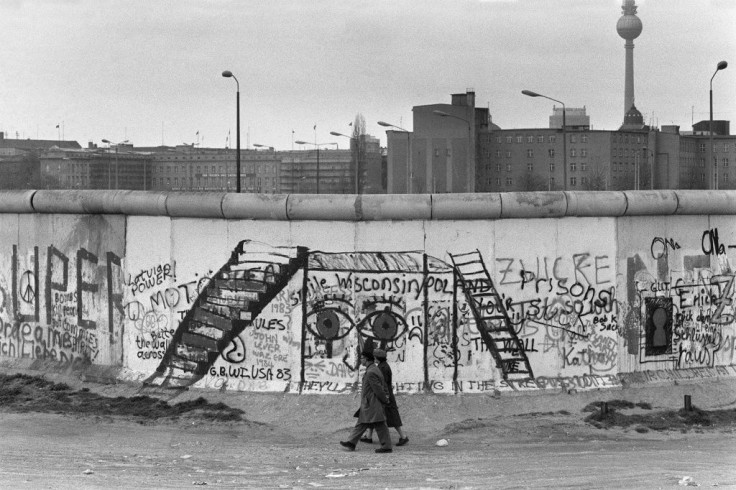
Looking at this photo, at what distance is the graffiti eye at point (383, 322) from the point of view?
663 inches

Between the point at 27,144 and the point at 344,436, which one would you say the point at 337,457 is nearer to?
the point at 344,436

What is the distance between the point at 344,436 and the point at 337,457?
1199mm

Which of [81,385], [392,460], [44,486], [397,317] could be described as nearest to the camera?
[44,486]

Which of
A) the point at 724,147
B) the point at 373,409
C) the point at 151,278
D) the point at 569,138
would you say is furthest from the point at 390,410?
the point at 724,147

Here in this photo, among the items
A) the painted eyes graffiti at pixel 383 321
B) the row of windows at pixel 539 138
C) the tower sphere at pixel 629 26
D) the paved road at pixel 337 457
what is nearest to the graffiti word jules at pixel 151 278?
the paved road at pixel 337 457

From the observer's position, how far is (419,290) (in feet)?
55.3

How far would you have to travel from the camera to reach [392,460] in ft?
46.3

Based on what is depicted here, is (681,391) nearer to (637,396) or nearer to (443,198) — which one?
(637,396)

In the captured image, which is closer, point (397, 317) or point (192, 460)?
point (192, 460)

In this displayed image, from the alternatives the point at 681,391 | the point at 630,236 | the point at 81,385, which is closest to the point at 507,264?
the point at 630,236

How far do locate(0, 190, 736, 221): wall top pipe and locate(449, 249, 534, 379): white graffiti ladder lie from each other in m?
0.69

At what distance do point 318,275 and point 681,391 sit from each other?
19.3 feet

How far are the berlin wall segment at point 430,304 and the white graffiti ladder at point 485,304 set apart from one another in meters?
0.02

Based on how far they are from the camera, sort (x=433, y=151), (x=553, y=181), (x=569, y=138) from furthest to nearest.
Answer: (x=569, y=138) < (x=433, y=151) < (x=553, y=181)
